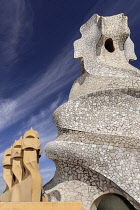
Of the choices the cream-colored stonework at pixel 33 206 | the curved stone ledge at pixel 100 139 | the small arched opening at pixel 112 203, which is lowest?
the small arched opening at pixel 112 203

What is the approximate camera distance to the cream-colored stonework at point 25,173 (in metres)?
5.29

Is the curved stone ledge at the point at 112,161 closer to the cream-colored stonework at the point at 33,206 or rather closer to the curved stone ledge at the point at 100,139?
the curved stone ledge at the point at 100,139

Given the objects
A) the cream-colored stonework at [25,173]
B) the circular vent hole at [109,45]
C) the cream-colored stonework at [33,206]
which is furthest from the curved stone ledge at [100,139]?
the circular vent hole at [109,45]

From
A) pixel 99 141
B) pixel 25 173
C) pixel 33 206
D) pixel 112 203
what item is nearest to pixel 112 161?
pixel 99 141

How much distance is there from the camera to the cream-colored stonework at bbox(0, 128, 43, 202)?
5285 mm

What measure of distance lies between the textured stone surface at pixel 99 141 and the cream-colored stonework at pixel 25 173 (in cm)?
140

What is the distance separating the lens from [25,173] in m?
5.98

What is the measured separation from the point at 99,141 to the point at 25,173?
2.49m

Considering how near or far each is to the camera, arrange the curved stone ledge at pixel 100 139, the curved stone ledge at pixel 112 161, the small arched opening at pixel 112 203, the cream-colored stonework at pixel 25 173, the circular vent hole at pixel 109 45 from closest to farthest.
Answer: the cream-colored stonework at pixel 25 173 → the curved stone ledge at pixel 112 161 → the small arched opening at pixel 112 203 → the curved stone ledge at pixel 100 139 → the circular vent hole at pixel 109 45

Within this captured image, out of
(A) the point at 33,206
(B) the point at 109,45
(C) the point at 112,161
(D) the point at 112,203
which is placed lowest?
(D) the point at 112,203

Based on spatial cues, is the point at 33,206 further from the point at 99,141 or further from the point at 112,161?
the point at 99,141

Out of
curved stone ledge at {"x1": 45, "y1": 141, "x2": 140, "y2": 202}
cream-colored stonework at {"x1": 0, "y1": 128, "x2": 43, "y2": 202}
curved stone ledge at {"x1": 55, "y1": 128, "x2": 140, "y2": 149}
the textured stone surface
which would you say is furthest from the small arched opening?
cream-colored stonework at {"x1": 0, "y1": 128, "x2": 43, "y2": 202}

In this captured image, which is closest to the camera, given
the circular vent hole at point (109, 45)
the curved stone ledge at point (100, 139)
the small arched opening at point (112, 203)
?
the small arched opening at point (112, 203)

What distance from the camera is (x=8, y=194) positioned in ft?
20.3
